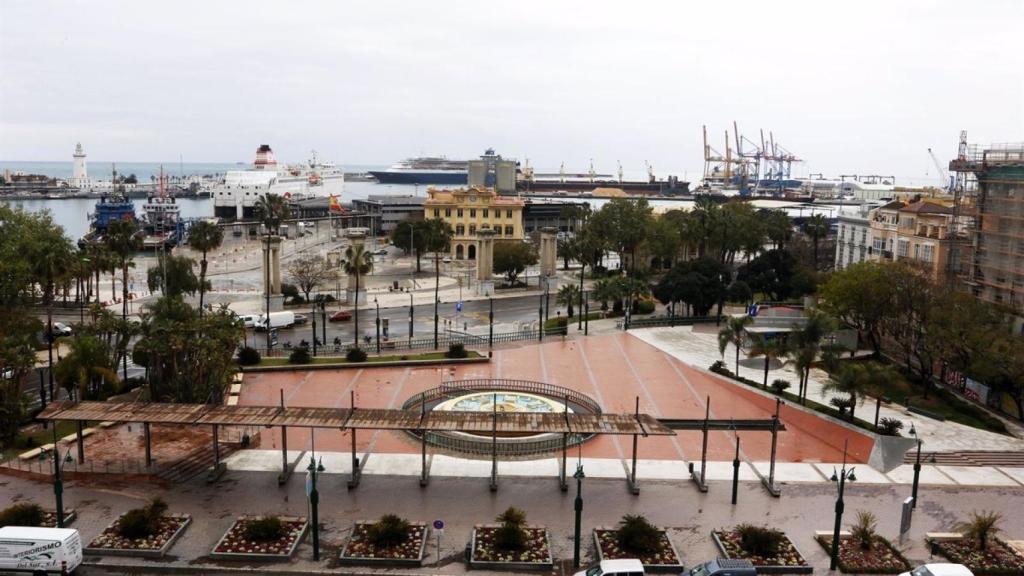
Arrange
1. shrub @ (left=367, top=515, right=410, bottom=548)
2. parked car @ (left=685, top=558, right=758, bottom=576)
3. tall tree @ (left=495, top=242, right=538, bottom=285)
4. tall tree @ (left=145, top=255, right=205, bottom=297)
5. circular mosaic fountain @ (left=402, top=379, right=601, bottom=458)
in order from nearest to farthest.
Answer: parked car @ (left=685, top=558, right=758, bottom=576) < shrub @ (left=367, top=515, right=410, bottom=548) < circular mosaic fountain @ (left=402, top=379, right=601, bottom=458) < tall tree @ (left=145, top=255, right=205, bottom=297) < tall tree @ (left=495, top=242, right=538, bottom=285)

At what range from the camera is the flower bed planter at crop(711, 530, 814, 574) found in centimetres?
2420

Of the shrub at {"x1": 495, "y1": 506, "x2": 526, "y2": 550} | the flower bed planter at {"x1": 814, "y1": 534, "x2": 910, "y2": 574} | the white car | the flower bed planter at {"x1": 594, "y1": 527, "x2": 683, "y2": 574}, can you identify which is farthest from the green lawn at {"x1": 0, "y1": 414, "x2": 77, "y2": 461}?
the white car

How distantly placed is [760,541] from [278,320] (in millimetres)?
44942

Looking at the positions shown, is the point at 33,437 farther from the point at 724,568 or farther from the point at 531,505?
the point at 724,568

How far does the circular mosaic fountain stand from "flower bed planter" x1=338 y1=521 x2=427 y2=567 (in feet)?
19.7

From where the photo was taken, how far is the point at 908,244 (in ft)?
216

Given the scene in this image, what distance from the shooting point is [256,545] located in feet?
82.0

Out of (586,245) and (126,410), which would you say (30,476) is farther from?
(586,245)

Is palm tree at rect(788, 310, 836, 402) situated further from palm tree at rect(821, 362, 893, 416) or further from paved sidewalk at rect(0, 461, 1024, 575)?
paved sidewalk at rect(0, 461, 1024, 575)

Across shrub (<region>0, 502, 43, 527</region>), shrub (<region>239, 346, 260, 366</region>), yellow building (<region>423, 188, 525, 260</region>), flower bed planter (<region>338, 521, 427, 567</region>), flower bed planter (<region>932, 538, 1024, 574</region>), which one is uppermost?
yellow building (<region>423, 188, 525, 260</region>)

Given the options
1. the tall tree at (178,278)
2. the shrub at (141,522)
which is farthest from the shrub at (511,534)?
the tall tree at (178,278)

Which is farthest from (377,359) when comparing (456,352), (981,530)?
(981,530)

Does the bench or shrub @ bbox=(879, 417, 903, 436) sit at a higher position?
shrub @ bbox=(879, 417, 903, 436)

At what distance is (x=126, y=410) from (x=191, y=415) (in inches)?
101
